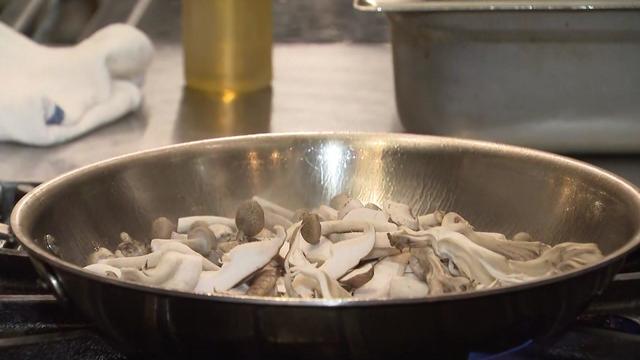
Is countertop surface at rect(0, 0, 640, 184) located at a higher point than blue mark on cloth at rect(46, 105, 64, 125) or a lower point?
lower

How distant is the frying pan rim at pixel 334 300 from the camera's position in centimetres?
46

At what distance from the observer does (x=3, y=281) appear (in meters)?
0.66

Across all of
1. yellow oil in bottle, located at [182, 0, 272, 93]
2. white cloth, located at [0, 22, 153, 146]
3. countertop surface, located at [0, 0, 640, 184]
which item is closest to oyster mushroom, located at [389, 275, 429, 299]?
countertop surface, located at [0, 0, 640, 184]

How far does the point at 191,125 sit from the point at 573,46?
451mm

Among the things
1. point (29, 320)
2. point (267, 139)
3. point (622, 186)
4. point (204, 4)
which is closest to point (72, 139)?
point (204, 4)

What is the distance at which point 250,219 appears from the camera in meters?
0.68

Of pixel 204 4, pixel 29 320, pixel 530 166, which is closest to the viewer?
pixel 29 320

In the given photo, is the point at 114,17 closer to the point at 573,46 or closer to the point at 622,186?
the point at 573,46

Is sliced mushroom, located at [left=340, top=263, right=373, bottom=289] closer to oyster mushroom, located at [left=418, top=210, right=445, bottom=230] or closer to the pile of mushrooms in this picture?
the pile of mushrooms

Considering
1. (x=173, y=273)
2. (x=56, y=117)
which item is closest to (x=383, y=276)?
(x=173, y=273)

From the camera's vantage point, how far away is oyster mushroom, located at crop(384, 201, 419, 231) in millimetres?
686

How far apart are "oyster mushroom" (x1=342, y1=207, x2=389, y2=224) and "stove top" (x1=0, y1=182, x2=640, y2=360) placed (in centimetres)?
15

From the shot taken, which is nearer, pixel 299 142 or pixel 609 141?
pixel 299 142

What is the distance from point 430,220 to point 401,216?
0.08ft
